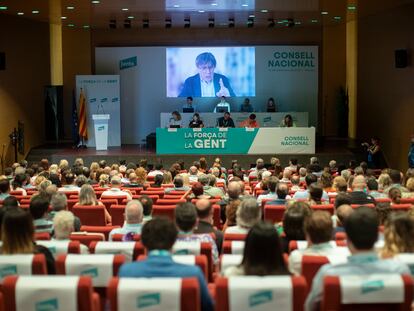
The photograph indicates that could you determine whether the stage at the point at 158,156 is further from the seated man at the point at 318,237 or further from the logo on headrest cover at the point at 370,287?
the logo on headrest cover at the point at 370,287

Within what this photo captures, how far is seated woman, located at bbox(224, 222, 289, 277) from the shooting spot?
11.9ft

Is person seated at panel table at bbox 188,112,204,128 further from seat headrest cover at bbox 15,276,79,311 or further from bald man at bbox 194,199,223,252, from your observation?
seat headrest cover at bbox 15,276,79,311

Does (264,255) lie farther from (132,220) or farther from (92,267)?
(132,220)

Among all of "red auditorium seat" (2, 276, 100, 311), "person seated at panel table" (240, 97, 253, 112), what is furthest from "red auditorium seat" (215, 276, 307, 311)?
"person seated at panel table" (240, 97, 253, 112)

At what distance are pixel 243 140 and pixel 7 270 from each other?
40.3ft

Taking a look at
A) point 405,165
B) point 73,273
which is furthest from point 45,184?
point 405,165

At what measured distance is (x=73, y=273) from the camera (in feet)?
13.3

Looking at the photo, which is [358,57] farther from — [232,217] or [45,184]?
[232,217]

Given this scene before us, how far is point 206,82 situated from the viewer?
19.8 metres

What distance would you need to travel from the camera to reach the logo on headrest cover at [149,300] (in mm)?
3291

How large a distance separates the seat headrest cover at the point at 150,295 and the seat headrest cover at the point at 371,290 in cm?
81

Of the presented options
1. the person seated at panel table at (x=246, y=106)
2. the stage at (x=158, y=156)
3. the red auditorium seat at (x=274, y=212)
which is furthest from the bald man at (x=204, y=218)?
the person seated at panel table at (x=246, y=106)

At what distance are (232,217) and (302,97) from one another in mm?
14328

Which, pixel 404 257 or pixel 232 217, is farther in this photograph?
pixel 232 217
